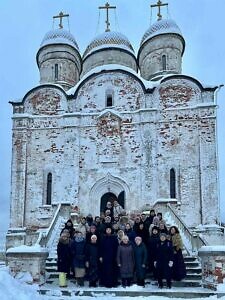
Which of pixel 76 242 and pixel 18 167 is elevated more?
pixel 18 167

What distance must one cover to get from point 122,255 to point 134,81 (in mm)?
11633

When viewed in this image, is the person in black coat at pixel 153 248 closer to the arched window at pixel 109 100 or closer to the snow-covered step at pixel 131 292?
the snow-covered step at pixel 131 292

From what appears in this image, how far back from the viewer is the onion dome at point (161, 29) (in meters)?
23.0

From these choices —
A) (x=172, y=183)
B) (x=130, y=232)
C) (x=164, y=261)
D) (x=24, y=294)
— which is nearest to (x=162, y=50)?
(x=172, y=183)

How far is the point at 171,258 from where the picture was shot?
373 inches

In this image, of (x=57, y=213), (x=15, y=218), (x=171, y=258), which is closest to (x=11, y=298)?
(x=171, y=258)

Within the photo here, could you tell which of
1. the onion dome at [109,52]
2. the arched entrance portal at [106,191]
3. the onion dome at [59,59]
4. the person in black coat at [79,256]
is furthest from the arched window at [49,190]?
the person in black coat at [79,256]

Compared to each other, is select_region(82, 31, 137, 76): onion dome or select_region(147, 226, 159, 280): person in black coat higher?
select_region(82, 31, 137, 76): onion dome

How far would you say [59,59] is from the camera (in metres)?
23.7

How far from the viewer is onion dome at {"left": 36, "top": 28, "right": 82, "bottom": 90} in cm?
2342

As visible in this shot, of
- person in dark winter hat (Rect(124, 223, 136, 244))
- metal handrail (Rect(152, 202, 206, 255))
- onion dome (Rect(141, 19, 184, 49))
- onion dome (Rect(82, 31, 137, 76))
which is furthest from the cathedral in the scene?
person in dark winter hat (Rect(124, 223, 136, 244))

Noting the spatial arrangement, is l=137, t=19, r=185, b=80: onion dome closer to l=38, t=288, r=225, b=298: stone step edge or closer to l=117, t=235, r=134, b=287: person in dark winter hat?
l=117, t=235, r=134, b=287: person in dark winter hat

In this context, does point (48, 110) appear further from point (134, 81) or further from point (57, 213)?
point (57, 213)

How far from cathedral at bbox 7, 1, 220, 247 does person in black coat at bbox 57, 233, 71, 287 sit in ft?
23.6
